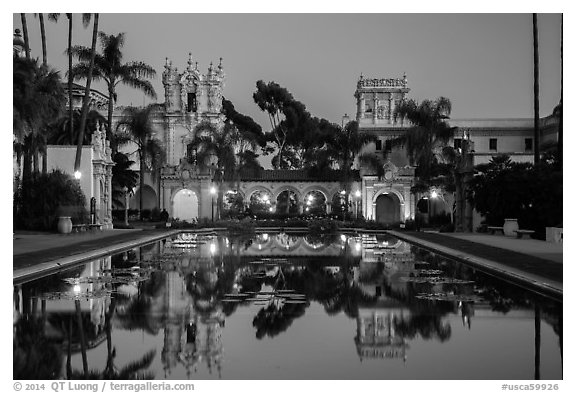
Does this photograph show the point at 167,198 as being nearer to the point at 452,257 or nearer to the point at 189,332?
the point at 452,257

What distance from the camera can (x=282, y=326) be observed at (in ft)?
35.7

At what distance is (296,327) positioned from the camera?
10.8 metres

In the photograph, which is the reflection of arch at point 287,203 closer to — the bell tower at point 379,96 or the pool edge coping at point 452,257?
the bell tower at point 379,96

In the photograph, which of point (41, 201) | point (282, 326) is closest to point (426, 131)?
point (41, 201)

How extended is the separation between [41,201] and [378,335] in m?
29.3

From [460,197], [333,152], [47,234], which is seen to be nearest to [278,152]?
[333,152]

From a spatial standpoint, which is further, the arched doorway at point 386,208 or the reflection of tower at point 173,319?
the arched doorway at point 386,208

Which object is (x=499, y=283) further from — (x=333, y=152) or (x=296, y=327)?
(x=333, y=152)

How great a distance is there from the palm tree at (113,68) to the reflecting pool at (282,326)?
3131 cm

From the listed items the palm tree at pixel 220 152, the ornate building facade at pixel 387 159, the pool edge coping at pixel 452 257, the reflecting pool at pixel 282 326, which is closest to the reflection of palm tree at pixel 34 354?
the reflecting pool at pixel 282 326

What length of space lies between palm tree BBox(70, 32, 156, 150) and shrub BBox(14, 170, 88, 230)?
1208cm

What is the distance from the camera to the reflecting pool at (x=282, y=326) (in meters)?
8.30

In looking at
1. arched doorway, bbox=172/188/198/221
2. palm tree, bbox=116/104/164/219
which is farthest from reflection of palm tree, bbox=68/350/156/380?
arched doorway, bbox=172/188/198/221
